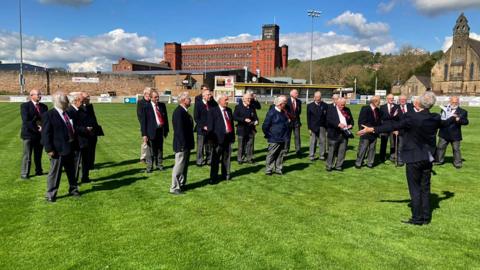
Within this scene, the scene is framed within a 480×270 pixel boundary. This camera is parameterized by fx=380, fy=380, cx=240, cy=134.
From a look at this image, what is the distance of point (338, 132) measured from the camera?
9570 millimetres

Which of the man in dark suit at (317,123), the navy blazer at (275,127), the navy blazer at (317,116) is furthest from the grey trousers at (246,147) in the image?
the navy blazer at (317,116)

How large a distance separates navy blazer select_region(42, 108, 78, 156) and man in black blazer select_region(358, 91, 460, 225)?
18.2 ft

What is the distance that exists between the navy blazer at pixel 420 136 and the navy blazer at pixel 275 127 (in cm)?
350

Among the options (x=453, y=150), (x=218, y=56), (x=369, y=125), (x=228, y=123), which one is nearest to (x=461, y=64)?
(x=453, y=150)

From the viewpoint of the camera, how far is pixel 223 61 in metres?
154

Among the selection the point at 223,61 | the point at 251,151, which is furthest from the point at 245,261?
the point at 223,61

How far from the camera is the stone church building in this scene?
83.5m

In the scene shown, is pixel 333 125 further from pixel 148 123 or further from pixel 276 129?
pixel 148 123

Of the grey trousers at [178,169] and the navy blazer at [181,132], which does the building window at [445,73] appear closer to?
the navy blazer at [181,132]

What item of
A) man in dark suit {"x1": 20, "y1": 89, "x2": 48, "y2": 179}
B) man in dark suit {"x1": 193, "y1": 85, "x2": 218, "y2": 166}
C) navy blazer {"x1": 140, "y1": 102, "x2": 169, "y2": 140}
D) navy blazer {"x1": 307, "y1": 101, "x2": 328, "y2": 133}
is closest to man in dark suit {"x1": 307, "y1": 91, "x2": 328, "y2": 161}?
navy blazer {"x1": 307, "y1": 101, "x2": 328, "y2": 133}

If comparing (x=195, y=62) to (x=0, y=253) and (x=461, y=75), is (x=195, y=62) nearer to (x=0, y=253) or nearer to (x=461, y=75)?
(x=461, y=75)

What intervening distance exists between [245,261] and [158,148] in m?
5.60

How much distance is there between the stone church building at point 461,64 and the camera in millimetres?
83500

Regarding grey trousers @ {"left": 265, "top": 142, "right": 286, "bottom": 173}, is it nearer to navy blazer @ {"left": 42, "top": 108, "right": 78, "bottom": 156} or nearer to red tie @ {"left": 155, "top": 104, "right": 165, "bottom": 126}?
red tie @ {"left": 155, "top": 104, "right": 165, "bottom": 126}
